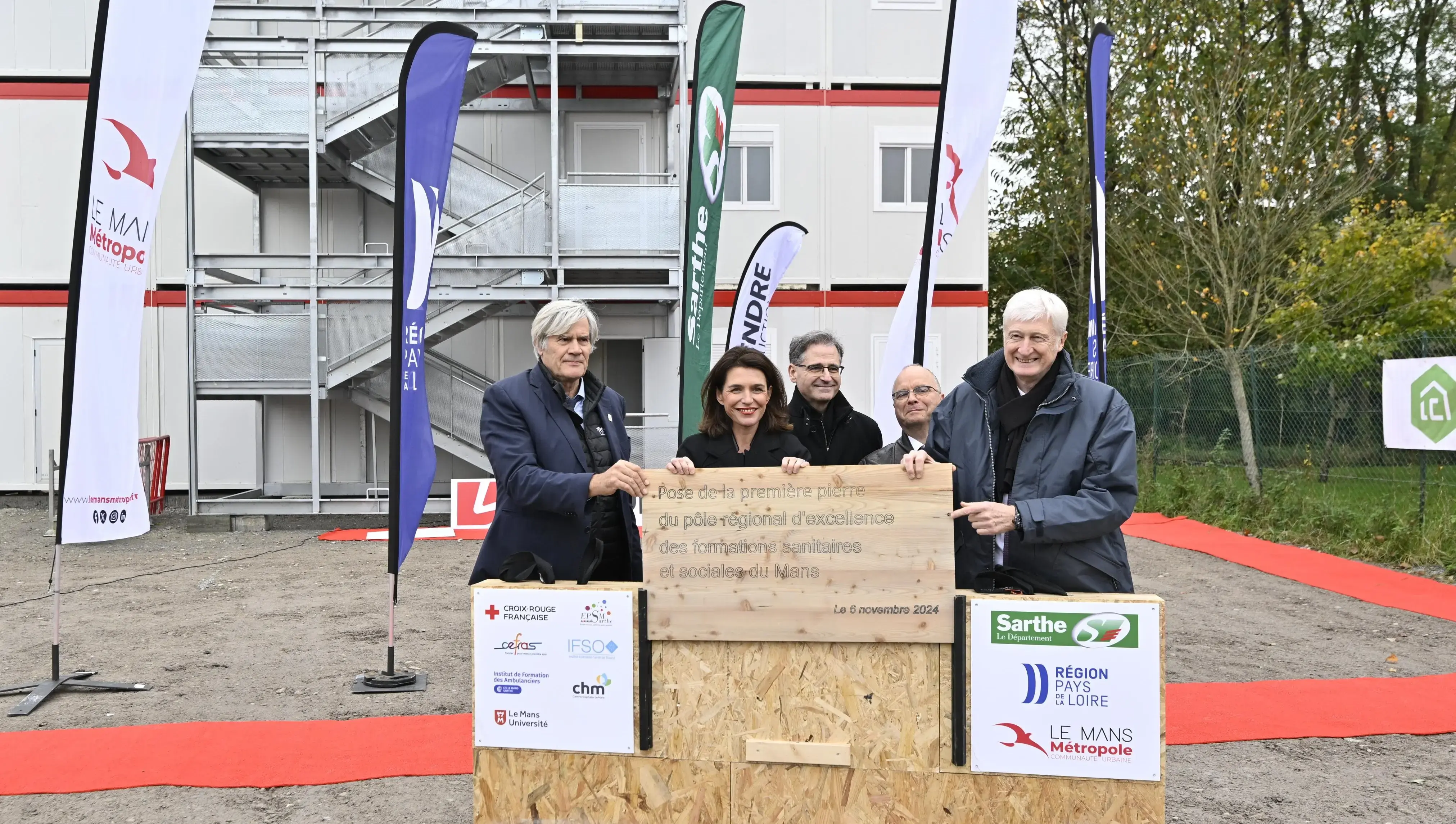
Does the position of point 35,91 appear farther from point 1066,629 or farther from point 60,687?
point 1066,629

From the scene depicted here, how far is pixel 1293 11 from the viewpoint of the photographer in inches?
941

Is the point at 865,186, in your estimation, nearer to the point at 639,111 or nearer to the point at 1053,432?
the point at 639,111

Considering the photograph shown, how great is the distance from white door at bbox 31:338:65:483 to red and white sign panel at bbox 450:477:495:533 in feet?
25.8

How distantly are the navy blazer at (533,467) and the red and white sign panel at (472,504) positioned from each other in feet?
27.1

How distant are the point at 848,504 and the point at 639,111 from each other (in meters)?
14.4

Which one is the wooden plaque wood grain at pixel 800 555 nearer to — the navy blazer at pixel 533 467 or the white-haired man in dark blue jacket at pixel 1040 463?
the white-haired man in dark blue jacket at pixel 1040 463

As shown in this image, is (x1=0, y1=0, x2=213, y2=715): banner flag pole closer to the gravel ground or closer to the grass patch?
the gravel ground

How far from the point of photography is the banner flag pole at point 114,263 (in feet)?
17.8

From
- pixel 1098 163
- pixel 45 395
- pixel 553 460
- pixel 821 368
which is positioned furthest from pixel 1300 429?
pixel 45 395

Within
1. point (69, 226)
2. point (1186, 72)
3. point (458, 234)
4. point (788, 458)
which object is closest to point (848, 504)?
point (788, 458)

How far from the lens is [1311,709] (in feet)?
17.7

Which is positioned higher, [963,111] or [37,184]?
[37,184]

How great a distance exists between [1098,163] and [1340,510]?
23.3 ft

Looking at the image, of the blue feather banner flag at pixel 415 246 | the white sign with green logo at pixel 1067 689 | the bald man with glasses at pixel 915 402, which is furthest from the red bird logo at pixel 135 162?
the white sign with green logo at pixel 1067 689
